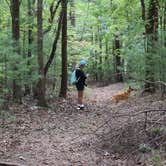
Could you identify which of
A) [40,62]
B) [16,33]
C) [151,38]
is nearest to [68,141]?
[40,62]

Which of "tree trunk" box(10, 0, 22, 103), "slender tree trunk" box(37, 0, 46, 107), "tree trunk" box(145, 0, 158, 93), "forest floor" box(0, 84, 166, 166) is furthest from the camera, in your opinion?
"tree trunk" box(145, 0, 158, 93)

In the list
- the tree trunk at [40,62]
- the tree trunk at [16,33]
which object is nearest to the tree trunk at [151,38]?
the tree trunk at [40,62]

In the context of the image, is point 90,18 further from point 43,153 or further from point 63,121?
point 43,153

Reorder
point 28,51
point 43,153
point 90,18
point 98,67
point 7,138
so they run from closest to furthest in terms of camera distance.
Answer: point 43,153
point 7,138
point 28,51
point 90,18
point 98,67

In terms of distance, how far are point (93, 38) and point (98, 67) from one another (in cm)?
438

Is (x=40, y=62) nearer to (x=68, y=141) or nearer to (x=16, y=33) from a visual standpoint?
(x=16, y=33)

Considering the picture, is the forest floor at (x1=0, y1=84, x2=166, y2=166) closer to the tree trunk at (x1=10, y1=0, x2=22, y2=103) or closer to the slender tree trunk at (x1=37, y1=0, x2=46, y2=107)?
the slender tree trunk at (x1=37, y1=0, x2=46, y2=107)

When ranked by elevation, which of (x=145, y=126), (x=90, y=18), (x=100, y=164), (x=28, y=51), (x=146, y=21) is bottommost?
(x=100, y=164)

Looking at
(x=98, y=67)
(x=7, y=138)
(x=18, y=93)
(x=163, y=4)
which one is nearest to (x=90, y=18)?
(x=98, y=67)

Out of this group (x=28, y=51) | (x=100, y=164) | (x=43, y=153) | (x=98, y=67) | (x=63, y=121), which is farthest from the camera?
(x=98, y=67)

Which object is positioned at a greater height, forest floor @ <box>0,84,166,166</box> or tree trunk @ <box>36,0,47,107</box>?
tree trunk @ <box>36,0,47,107</box>

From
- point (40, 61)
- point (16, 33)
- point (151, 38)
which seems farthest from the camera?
point (151, 38)

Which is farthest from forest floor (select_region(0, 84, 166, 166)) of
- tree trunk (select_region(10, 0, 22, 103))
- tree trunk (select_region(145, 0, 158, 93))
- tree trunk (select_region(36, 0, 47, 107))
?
tree trunk (select_region(145, 0, 158, 93))

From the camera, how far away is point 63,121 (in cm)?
1223
